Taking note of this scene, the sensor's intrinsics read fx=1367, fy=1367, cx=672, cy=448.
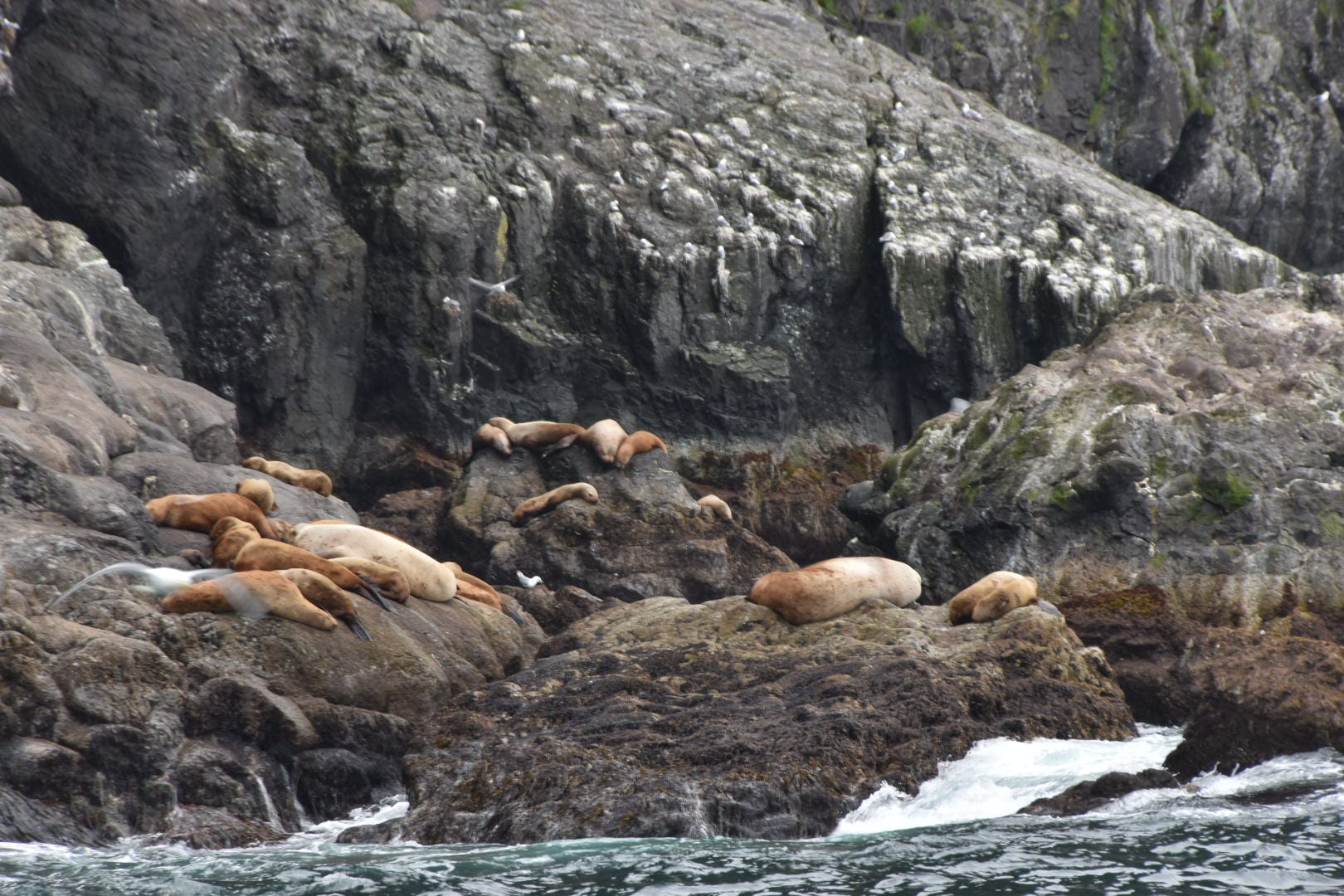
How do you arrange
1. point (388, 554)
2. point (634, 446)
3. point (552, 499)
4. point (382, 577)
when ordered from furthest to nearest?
point (634, 446) < point (552, 499) < point (388, 554) < point (382, 577)

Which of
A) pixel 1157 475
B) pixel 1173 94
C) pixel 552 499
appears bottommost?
pixel 552 499

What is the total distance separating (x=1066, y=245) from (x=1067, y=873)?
1846 centimetres

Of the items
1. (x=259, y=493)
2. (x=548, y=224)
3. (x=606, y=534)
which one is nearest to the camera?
(x=259, y=493)

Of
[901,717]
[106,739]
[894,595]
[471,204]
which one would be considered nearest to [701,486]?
[471,204]

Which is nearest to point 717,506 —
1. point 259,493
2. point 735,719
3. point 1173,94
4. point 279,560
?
point 259,493

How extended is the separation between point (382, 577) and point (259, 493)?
8.44 feet

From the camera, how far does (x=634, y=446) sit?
17.7 meters

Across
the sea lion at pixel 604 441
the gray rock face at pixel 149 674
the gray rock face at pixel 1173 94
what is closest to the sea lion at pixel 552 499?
the sea lion at pixel 604 441

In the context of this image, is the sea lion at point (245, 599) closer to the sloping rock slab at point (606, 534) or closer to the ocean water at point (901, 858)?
the ocean water at point (901, 858)

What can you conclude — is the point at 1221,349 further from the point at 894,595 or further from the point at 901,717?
the point at 901,717

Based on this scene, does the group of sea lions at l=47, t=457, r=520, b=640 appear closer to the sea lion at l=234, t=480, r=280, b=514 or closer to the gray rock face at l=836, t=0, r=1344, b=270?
the sea lion at l=234, t=480, r=280, b=514

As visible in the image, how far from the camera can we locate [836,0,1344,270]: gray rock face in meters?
30.3

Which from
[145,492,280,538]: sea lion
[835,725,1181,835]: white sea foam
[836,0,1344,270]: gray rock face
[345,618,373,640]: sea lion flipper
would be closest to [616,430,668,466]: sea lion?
[145,492,280,538]: sea lion

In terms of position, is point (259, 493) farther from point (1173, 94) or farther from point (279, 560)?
point (1173, 94)
